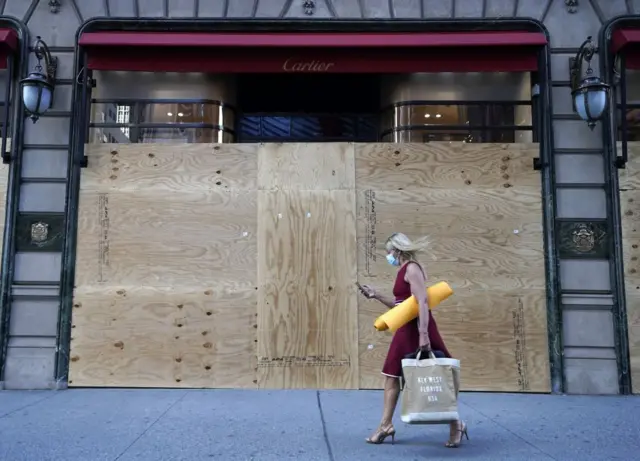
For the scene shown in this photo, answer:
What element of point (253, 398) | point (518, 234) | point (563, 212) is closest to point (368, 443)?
point (253, 398)

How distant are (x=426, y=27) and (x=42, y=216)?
5576mm

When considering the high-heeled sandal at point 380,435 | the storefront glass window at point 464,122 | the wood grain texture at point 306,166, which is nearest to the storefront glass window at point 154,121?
the wood grain texture at point 306,166

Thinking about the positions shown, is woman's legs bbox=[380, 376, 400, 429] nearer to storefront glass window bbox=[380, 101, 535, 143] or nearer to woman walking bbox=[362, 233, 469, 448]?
woman walking bbox=[362, 233, 469, 448]

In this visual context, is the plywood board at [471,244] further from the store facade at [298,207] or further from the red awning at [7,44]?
the red awning at [7,44]

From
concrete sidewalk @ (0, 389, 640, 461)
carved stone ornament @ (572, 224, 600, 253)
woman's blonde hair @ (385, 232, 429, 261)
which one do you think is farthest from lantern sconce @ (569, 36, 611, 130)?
woman's blonde hair @ (385, 232, 429, 261)

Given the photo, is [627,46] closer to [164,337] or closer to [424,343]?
[424,343]

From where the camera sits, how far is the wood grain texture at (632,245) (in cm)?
659

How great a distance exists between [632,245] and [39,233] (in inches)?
294

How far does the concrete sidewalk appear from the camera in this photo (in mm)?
4137

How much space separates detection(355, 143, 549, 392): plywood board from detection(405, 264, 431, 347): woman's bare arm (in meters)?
2.41

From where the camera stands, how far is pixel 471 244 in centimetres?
680

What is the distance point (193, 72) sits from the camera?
7176 millimetres

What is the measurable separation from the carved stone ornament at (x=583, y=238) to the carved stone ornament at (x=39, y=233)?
668 cm

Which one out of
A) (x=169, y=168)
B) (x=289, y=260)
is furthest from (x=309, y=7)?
(x=289, y=260)
